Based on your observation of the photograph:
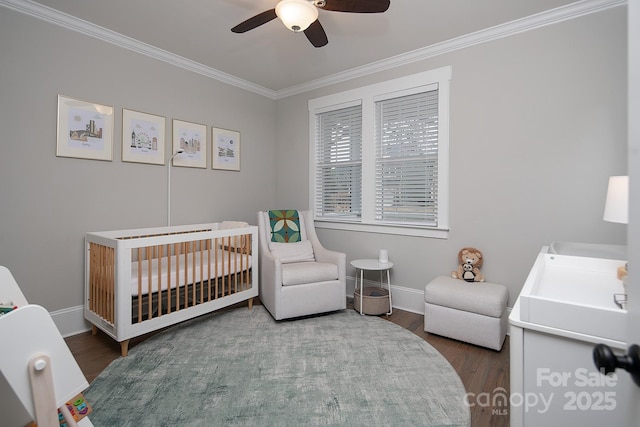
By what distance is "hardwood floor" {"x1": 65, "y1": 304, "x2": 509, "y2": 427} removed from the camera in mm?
1572

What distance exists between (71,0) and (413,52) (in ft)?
8.71

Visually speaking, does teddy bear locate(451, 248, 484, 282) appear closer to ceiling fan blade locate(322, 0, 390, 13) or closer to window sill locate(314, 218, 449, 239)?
window sill locate(314, 218, 449, 239)

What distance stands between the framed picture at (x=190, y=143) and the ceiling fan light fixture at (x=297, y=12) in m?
1.77

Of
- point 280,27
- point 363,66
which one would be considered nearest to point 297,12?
point 280,27

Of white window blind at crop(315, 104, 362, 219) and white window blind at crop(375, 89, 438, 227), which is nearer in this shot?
white window blind at crop(375, 89, 438, 227)

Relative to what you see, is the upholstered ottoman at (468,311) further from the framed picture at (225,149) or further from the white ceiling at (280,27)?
the framed picture at (225,149)

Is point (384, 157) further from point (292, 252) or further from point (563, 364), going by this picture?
point (563, 364)

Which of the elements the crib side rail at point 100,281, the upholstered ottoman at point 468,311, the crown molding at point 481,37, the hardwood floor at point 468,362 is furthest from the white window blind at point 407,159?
the crib side rail at point 100,281

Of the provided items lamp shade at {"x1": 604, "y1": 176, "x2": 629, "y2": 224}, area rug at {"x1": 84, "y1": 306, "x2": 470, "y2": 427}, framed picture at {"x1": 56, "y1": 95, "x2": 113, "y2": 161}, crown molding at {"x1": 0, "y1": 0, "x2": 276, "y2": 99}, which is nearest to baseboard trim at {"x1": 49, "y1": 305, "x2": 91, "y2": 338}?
area rug at {"x1": 84, "y1": 306, "x2": 470, "y2": 427}

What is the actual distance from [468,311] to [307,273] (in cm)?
130

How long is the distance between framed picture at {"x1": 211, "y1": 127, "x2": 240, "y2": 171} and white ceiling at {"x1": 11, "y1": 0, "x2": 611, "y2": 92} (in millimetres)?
672

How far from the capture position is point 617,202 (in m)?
1.54

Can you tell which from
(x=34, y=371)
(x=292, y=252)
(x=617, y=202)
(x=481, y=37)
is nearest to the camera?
(x=34, y=371)

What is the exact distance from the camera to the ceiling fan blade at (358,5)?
1.65 metres
